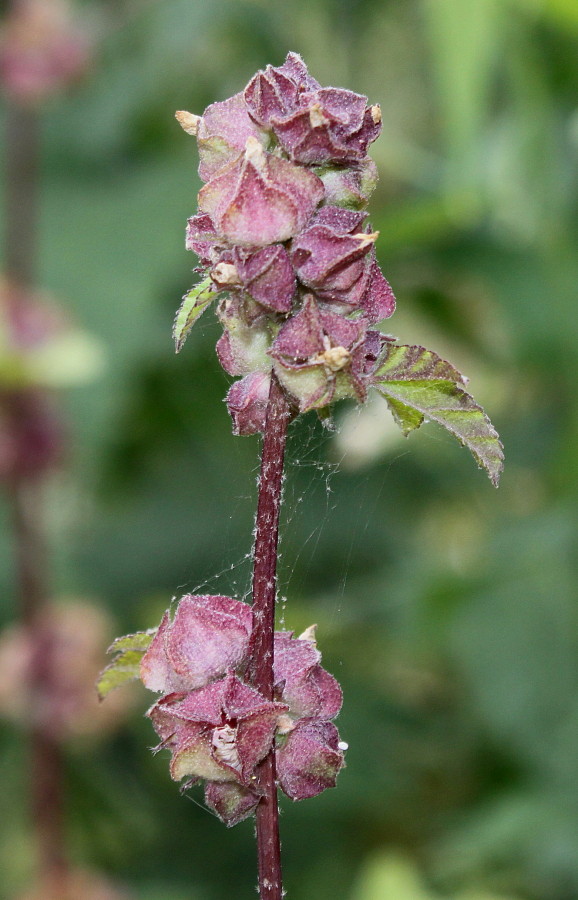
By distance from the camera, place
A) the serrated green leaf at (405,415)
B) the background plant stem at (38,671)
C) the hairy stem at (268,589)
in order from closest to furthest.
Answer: the hairy stem at (268,589) → the serrated green leaf at (405,415) → the background plant stem at (38,671)

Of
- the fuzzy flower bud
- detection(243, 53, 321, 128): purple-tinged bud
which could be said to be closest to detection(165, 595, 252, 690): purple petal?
the fuzzy flower bud

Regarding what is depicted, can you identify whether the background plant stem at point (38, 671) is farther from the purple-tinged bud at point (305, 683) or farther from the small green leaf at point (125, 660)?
the purple-tinged bud at point (305, 683)

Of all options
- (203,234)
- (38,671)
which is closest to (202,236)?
(203,234)

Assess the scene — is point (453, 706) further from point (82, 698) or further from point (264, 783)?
point (264, 783)

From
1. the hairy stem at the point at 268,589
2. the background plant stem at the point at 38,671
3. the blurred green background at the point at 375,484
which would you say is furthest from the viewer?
the blurred green background at the point at 375,484

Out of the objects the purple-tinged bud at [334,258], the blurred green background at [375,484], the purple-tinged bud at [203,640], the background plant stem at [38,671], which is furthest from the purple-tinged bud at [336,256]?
the background plant stem at [38,671]

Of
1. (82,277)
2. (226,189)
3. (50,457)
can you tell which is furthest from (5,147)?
(226,189)
